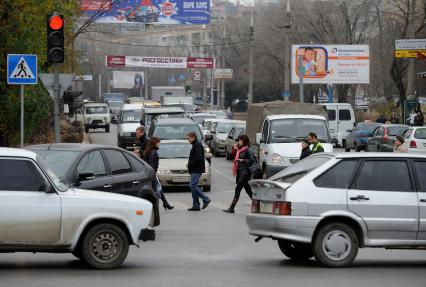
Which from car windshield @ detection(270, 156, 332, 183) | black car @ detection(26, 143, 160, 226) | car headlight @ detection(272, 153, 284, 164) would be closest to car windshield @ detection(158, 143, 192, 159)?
car headlight @ detection(272, 153, 284, 164)

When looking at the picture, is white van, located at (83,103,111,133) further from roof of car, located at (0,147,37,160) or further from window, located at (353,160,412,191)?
roof of car, located at (0,147,37,160)

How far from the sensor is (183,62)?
8400cm

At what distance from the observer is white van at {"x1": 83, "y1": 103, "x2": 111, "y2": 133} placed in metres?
66.4

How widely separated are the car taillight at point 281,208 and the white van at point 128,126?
33.3m

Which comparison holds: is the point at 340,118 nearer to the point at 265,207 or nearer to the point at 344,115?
the point at 344,115

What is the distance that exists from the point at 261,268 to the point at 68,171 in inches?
145

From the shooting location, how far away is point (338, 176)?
41.0 feet

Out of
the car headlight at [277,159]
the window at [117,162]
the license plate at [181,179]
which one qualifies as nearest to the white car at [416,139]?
the car headlight at [277,159]

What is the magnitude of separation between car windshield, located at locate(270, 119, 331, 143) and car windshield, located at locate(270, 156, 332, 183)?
513 inches

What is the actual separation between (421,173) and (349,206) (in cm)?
118

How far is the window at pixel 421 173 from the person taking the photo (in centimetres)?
1264

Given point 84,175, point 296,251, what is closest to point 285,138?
point 84,175

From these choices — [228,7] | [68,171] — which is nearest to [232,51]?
[228,7]

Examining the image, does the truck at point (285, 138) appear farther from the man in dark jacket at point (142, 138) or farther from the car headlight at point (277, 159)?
the man in dark jacket at point (142, 138)
